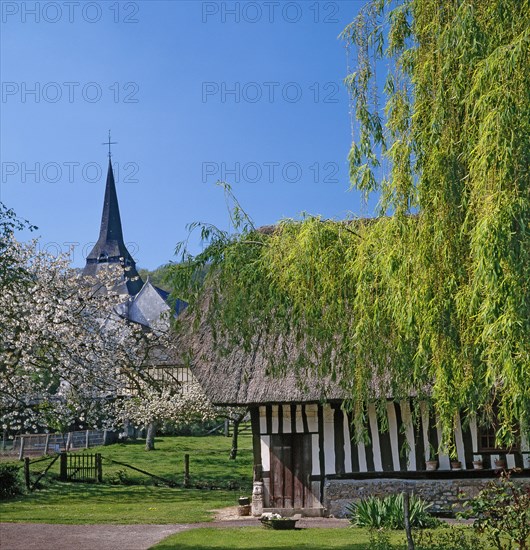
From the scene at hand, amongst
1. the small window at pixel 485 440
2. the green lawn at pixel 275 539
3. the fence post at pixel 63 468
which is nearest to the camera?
the green lawn at pixel 275 539

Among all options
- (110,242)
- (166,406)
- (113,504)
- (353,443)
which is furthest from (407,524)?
(110,242)

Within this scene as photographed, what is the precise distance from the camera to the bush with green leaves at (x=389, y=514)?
502 inches

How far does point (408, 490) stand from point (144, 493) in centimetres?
812

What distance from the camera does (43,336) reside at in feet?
63.7

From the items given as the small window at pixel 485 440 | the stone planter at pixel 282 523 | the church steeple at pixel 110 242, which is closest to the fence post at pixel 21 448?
the stone planter at pixel 282 523

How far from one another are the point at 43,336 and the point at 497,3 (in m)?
15.1

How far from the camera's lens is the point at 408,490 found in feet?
47.7

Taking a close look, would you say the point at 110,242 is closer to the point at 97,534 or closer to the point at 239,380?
the point at 239,380

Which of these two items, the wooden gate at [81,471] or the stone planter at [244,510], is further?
the wooden gate at [81,471]

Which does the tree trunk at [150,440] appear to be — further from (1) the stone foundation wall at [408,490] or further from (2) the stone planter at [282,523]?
(2) the stone planter at [282,523]

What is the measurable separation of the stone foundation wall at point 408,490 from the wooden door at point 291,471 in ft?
1.73

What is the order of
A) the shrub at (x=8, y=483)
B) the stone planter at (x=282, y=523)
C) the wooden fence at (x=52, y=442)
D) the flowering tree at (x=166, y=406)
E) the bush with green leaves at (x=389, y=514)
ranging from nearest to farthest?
1. the bush with green leaves at (x=389, y=514)
2. the stone planter at (x=282, y=523)
3. the shrub at (x=8, y=483)
4. the flowering tree at (x=166, y=406)
5. the wooden fence at (x=52, y=442)

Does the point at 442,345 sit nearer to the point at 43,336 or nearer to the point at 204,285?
the point at 204,285

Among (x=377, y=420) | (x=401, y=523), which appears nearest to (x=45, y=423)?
(x=377, y=420)
